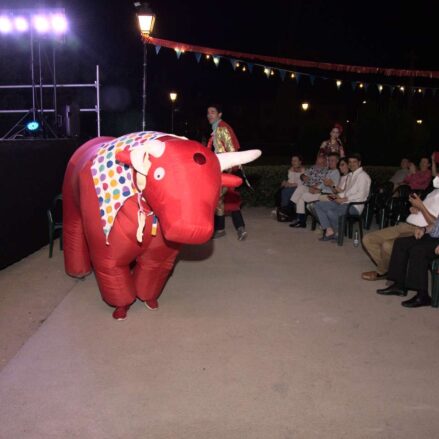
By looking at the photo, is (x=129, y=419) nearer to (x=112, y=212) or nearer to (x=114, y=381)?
(x=114, y=381)

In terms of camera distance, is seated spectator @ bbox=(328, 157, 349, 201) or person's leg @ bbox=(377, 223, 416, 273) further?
seated spectator @ bbox=(328, 157, 349, 201)

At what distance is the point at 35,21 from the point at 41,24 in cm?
12

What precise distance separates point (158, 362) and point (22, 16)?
873cm

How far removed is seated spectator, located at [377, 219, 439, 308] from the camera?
4895 millimetres

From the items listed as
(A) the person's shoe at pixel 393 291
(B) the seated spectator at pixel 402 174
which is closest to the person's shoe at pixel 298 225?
(B) the seated spectator at pixel 402 174

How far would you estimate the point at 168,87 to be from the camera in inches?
741

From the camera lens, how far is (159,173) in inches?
144

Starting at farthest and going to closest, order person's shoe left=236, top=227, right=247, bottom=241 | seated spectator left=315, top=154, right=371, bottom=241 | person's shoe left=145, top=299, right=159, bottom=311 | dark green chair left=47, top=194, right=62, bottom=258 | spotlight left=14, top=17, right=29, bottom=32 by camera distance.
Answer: spotlight left=14, top=17, right=29, bottom=32
person's shoe left=236, top=227, right=247, bottom=241
seated spectator left=315, top=154, right=371, bottom=241
dark green chair left=47, top=194, right=62, bottom=258
person's shoe left=145, top=299, right=159, bottom=311

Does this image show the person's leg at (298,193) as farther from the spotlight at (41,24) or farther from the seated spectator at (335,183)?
the spotlight at (41,24)

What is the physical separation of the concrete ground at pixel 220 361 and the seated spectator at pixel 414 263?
0.51ft

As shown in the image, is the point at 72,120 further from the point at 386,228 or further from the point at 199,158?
the point at 199,158

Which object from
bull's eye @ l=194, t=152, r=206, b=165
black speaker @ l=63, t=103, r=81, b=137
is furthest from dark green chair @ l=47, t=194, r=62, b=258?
bull's eye @ l=194, t=152, r=206, b=165

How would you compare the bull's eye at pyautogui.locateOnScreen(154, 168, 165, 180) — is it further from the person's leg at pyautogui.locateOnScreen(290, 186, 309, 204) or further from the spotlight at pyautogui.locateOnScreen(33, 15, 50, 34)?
the spotlight at pyautogui.locateOnScreen(33, 15, 50, 34)

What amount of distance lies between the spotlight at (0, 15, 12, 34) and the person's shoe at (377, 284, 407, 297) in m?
8.88
